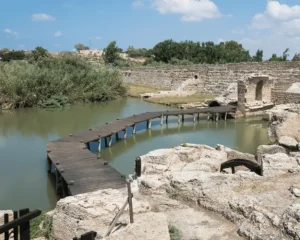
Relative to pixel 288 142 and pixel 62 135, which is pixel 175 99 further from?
pixel 288 142

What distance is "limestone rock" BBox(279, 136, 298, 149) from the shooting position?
11.7 metres

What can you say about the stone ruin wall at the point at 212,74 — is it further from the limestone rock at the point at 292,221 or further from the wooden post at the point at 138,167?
the limestone rock at the point at 292,221

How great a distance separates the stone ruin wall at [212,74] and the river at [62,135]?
18.3ft

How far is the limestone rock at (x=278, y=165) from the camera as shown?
689cm

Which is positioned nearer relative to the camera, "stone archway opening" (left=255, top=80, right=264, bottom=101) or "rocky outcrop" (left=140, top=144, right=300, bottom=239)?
"rocky outcrop" (left=140, top=144, right=300, bottom=239)

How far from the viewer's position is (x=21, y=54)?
213 ft

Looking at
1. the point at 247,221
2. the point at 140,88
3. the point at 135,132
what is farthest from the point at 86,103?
the point at 247,221

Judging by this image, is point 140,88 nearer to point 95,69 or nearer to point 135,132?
point 95,69

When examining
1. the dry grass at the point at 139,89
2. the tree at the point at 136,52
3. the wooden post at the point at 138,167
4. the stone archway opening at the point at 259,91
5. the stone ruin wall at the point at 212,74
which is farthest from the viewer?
the tree at the point at 136,52

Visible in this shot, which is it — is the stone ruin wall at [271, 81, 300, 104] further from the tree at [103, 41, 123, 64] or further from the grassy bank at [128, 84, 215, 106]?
the tree at [103, 41, 123, 64]

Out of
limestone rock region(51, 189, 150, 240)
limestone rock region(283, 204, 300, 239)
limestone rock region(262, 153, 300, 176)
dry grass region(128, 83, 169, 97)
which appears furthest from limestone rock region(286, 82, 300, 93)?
limestone rock region(283, 204, 300, 239)

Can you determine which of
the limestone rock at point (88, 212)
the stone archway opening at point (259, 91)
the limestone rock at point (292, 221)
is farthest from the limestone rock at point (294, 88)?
the limestone rock at point (292, 221)

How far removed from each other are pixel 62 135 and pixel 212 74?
16.6m

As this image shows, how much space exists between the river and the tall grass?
1075mm
